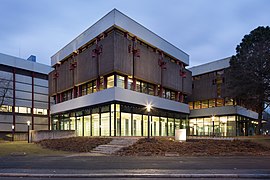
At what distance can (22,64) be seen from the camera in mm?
56062

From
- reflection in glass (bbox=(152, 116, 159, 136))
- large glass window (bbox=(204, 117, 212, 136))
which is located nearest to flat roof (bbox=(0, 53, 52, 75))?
reflection in glass (bbox=(152, 116, 159, 136))

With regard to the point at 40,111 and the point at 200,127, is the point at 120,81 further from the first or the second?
the point at 40,111

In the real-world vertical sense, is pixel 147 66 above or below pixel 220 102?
above

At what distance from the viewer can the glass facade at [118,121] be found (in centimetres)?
3650

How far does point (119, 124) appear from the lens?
36219 millimetres

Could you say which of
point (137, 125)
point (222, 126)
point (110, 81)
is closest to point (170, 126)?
point (137, 125)

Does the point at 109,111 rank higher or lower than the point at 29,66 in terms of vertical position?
lower

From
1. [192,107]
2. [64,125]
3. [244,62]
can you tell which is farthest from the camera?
[192,107]

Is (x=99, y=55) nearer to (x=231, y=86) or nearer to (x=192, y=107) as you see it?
(x=231, y=86)

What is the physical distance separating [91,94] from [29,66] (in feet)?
80.3

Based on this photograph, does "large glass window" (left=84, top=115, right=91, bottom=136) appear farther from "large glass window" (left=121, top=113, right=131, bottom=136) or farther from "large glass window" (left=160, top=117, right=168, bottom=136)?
"large glass window" (left=160, top=117, right=168, bottom=136)

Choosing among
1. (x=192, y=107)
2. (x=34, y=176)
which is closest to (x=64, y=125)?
(x=192, y=107)

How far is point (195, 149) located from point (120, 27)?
2242 centimetres

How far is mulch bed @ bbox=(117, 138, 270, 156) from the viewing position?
66.9 feet
